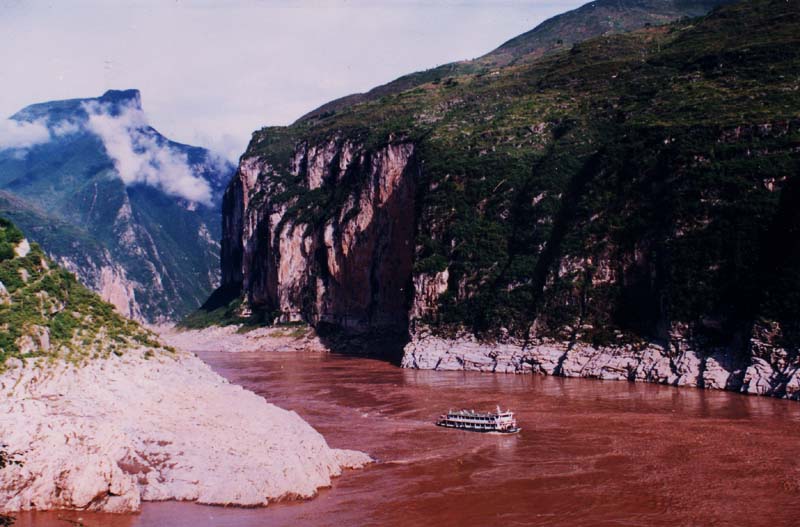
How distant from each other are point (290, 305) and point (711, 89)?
226 feet

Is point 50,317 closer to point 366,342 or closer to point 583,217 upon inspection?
point 583,217

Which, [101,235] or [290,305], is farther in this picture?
[101,235]

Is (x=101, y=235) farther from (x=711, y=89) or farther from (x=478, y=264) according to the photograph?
(x=711, y=89)

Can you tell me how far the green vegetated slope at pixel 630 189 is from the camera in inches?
2451

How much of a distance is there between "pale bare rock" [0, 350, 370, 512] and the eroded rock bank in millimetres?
30688

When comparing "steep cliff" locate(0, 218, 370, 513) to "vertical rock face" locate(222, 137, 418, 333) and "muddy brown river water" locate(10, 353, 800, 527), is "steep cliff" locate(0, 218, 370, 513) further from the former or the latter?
"vertical rock face" locate(222, 137, 418, 333)

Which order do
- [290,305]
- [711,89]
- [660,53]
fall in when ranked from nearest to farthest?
1. [711,89]
2. [660,53]
3. [290,305]

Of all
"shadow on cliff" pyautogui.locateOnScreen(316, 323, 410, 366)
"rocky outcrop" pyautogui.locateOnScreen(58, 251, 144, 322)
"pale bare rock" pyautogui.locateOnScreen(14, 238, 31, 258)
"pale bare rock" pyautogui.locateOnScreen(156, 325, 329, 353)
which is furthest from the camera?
"rocky outcrop" pyautogui.locateOnScreen(58, 251, 144, 322)

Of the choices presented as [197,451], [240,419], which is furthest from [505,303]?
[197,451]

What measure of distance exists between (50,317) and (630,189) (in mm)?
52256

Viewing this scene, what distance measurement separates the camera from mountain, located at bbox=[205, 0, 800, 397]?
6156cm

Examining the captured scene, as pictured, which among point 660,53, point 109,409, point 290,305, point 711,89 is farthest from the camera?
point 290,305

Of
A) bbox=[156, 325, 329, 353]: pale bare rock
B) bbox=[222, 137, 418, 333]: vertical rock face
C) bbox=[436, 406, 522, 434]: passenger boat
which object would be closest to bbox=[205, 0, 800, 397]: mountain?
bbox=[222, 137, 418, 333]: vertical rock face

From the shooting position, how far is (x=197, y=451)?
31516 millimetres
